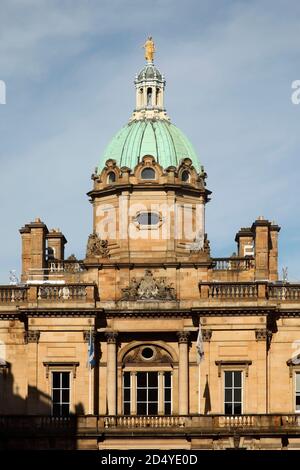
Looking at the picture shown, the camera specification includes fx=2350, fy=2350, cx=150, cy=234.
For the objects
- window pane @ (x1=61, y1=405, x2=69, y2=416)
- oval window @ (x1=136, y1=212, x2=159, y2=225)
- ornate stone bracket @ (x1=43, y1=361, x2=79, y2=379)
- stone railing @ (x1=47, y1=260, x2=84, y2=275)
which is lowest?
window pane @ (x1=61, y1=405, x2=69, y2=416)

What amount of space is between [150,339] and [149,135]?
39.5 feet

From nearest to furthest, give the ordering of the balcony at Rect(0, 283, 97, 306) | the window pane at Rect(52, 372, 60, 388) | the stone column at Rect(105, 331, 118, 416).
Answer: the window pane at Rect(52, 372, 60, 388), the stone column at Rect(105, 331, 118, 416), the balcony at Rect(0, 283, 97, 306)

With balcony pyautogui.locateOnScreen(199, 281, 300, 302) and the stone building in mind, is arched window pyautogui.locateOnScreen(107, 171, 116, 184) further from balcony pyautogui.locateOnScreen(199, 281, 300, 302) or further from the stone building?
balcony pyautogui.locateOnScreen(199, 281, 300, 302)

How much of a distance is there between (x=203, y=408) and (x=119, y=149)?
52.8 ft

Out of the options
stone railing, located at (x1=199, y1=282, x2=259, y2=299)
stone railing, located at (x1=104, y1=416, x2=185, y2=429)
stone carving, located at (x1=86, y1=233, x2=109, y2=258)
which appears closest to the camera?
stone railing, located at (x1=104, y1=416, x2=185, y2=429)

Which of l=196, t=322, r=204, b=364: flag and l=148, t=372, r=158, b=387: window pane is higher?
l=196, t=322, r=204, b=364: flag

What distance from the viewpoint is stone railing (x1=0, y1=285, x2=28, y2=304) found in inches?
4963

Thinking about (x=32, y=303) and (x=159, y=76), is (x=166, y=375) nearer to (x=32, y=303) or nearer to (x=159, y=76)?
(x=32, y=303)

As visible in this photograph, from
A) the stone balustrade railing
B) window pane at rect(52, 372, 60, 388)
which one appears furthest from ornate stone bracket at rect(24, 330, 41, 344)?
the stone balustrade railing

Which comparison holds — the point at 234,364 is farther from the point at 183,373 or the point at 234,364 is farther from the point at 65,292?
the point at 65,292

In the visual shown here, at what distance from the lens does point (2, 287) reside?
4973 inches

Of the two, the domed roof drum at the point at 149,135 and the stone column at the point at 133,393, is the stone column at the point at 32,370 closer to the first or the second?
the stone column at the point at 133,393

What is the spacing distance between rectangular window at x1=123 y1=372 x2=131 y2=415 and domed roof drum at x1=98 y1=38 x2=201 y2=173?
12.1 m

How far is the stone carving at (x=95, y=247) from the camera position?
417ft
